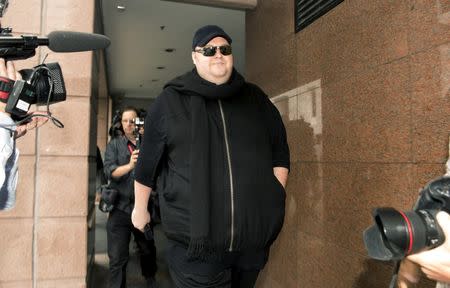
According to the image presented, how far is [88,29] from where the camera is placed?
269cm

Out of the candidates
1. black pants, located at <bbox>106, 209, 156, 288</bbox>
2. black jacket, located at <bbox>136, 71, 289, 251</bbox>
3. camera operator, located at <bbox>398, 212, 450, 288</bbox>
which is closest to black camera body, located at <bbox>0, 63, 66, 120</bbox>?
black jacket, located at <bbox>136, 71, 289, 251</bbox>

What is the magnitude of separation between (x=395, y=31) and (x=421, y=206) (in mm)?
1175

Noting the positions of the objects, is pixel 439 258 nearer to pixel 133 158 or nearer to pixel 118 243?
pixel 133 158

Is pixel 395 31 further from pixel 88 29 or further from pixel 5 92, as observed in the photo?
pixel 88 29

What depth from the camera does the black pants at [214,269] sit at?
1566mm

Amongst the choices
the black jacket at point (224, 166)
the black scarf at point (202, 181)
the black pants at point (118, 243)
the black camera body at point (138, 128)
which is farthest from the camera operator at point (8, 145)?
the black pants at point (118, 243)

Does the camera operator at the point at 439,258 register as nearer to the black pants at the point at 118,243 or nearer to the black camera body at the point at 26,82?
the black camera body at the point at 26,82

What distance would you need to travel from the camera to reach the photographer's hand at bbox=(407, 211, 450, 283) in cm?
83

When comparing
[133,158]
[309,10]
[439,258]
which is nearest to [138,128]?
[133,158]

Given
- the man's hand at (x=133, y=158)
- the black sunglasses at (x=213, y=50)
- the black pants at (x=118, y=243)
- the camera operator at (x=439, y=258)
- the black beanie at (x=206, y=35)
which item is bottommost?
the black pants at (x=118, y=243)

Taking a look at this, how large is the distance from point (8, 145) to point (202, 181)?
0.69 metres

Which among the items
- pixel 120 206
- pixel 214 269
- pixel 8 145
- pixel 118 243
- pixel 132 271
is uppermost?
pixel 8 145

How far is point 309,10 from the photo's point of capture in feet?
8.54

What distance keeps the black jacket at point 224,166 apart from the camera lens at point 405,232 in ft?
2.32
